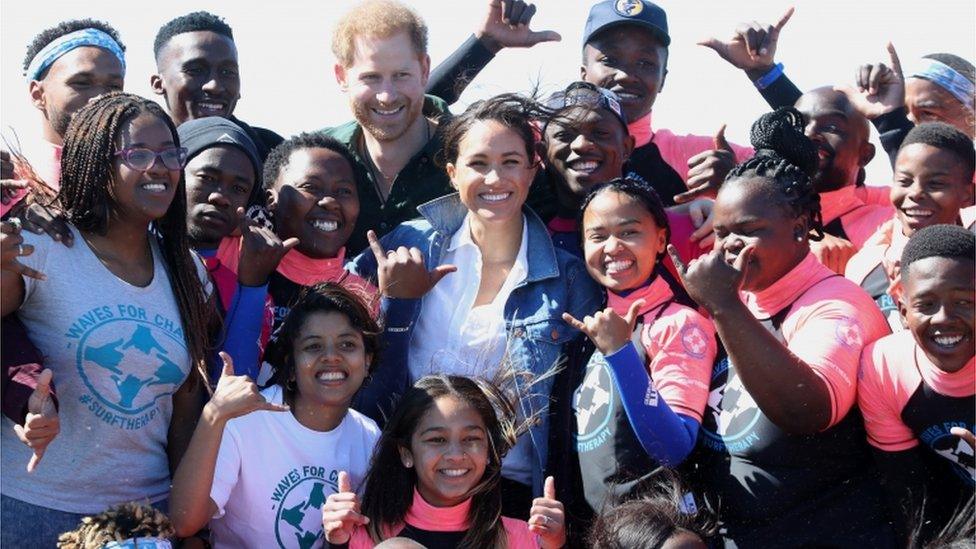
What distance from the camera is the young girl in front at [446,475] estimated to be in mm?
4414

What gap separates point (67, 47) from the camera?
576 centimetres

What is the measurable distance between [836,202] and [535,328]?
177cm

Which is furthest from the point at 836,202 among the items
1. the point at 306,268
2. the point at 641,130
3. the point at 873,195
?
the point at 306,268

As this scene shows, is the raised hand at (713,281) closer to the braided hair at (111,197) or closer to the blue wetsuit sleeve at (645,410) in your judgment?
the blue wetsuit sleeve at (645,410)

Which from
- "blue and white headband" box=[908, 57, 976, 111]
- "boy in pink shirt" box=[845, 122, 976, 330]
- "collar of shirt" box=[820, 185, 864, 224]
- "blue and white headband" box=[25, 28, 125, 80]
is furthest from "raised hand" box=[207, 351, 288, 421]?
"blue and white headband" box=[908, 57, 976, 111]

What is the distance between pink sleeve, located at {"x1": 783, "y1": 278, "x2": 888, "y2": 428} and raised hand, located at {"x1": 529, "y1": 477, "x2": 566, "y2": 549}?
97cm

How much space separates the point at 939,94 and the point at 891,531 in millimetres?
2466

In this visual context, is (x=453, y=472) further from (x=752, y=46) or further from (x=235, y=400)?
(x=752, y=46)

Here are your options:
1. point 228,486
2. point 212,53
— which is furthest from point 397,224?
point 228,486

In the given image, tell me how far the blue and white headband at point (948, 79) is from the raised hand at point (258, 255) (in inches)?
123

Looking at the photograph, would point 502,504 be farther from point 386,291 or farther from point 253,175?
point 253,175

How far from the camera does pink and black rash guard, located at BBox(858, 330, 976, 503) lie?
4.12 m

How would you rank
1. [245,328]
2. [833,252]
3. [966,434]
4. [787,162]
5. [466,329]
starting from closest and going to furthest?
[966,434] < [245,328] < [466,329] < [787,162] < [833,252]

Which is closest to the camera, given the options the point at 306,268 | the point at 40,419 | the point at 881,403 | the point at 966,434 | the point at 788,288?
the point at 40,419
